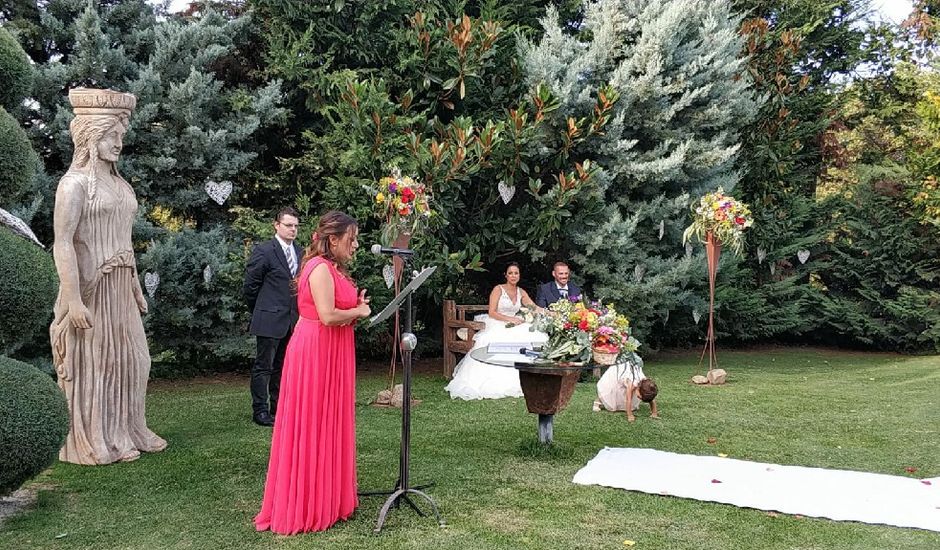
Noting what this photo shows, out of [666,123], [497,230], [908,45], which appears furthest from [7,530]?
[908,45]

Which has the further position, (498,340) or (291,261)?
(498,340)

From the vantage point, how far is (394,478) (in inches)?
229

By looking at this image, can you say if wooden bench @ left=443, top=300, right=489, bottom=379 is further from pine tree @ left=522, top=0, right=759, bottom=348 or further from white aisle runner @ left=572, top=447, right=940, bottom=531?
white aisle runner @ left=572, top=447, right=940, bottom=531

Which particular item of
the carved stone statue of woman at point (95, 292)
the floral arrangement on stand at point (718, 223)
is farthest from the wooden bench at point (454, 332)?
the carved stone statue of woman at point (95, 292)

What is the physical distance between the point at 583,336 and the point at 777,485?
1738 mm

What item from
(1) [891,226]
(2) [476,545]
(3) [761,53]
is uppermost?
(3) [761,53]

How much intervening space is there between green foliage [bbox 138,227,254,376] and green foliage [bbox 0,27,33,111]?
16.6 ft

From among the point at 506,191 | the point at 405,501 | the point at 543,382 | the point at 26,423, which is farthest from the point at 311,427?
the point at 506,191

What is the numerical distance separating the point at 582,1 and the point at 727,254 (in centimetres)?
460

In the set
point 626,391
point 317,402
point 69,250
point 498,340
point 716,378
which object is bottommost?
point 716,378

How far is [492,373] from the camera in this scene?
9.25 metres

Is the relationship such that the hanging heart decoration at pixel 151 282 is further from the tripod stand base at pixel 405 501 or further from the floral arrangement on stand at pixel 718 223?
the floral arrangement on stand at pixel 718 223

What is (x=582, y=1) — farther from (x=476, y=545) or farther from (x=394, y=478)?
(x=476, y=545)

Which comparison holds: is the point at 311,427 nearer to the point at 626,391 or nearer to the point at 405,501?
the point at 405,501
